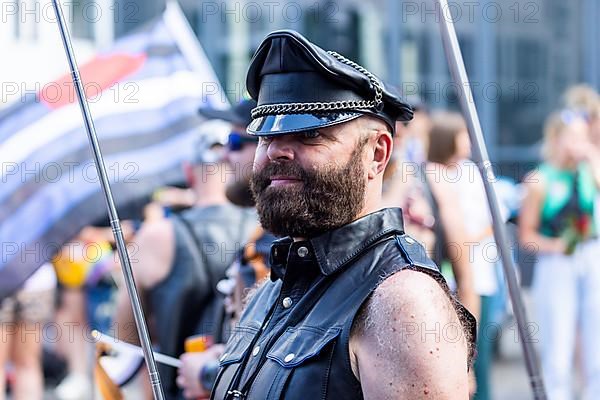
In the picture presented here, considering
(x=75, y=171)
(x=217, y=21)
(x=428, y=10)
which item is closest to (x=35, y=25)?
(x=217, y=21)

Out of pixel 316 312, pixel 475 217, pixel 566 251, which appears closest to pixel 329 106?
pixel 316 312

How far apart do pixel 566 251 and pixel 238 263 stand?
3526 mm

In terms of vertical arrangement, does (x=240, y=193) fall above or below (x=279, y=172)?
below

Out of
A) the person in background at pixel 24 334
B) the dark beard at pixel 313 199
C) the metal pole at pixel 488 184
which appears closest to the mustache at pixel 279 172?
the dark beard at pixel 313 199

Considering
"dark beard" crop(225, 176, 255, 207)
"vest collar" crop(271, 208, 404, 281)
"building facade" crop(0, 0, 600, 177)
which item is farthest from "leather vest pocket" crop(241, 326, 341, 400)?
"building facade" crop(0, 0, 600, 177)

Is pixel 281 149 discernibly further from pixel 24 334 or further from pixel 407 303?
pixel 24 334

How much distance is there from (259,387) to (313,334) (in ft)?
0.57

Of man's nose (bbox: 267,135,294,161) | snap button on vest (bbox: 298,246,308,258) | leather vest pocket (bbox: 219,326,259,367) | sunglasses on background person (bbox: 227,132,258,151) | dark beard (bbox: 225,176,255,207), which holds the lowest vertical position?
dark beard (bbox: 225,176,255,207)

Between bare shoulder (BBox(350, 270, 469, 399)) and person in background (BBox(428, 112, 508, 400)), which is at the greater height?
bare shoulder (BBox(350, 270, 469, 399))

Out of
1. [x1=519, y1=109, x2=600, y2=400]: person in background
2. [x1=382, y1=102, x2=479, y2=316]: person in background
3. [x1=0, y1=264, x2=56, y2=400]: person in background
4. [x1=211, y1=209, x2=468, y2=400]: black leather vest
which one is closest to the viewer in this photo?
[x1=211, y1=209, x2=468, y2=400]: black leather vest

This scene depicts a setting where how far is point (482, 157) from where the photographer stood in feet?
10.0

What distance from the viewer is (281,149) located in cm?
255

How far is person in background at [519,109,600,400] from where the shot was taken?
279 inches

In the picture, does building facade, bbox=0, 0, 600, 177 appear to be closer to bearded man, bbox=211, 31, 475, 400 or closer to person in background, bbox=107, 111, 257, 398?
person in background, bbox=107, 111, 257, 398
